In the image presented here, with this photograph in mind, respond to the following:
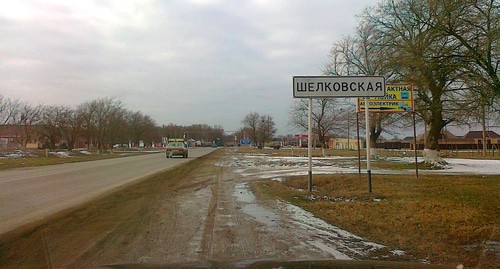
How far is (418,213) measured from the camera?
9.46 meters

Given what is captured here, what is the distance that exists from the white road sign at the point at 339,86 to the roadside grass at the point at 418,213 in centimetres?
307

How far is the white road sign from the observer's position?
13.9 meters

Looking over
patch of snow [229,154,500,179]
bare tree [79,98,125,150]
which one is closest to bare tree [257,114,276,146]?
bare tree [79,98,125,150]

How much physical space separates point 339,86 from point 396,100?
6.73 meters

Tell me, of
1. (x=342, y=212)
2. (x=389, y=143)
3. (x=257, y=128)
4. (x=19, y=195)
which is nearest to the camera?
(x=342, y=212)

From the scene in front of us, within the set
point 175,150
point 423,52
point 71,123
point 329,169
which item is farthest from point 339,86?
point 71,123

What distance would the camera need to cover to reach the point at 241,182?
1773 cm

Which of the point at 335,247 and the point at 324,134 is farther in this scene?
the point at 324,134

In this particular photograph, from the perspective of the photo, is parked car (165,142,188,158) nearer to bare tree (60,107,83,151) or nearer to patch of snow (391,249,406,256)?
bare tree (60,107,83,151)

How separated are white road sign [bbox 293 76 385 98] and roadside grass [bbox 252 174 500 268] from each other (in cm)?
307

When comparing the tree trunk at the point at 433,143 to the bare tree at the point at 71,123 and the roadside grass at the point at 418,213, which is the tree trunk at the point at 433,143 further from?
the bare tree at the point at 71,123

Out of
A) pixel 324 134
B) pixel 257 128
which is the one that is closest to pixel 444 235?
pixel 324 134

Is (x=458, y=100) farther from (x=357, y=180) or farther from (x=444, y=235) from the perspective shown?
(x=444, y=235)

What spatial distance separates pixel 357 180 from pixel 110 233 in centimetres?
1075
